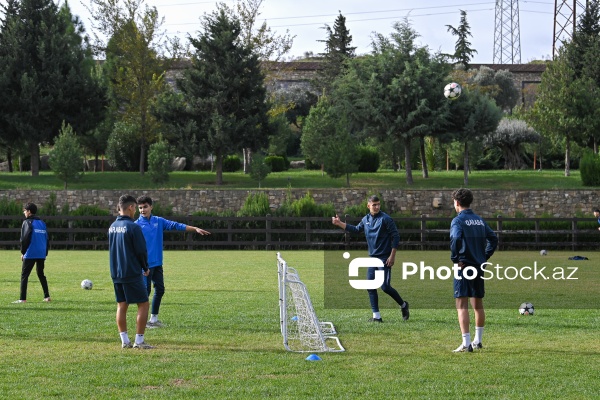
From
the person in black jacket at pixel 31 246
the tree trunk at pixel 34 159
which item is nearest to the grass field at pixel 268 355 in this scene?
the person in black jacket at pixel 31 246

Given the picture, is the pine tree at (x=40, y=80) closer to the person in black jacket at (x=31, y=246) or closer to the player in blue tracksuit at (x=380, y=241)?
the person in black jacket at (x=31, y=246)

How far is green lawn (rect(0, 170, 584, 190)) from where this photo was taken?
145 ft

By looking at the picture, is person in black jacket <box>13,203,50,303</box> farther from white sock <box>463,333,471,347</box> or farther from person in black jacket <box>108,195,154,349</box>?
white sock <box>463,333,471,347</box>

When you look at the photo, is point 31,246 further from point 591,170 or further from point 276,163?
point 276,163

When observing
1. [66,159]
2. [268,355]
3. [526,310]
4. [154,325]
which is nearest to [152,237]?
[154,325]

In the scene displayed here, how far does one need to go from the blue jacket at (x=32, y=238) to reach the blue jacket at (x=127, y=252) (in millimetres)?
5579

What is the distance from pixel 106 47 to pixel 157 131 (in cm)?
1790

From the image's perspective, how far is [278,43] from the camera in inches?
2195

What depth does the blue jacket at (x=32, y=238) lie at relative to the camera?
1475 centimetres

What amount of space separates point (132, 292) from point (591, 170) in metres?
37.5

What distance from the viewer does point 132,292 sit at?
9.69 metres

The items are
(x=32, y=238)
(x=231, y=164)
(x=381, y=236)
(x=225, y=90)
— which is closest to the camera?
(x=381, y=236)

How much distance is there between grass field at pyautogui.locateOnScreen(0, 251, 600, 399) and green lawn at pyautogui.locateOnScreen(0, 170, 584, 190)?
2876 centimetres

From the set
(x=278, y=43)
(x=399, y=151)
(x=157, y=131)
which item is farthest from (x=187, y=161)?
(x=399, y=151)
